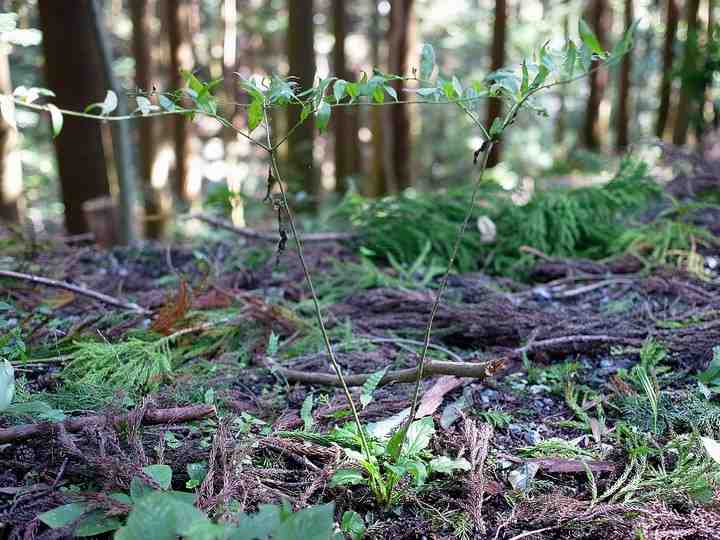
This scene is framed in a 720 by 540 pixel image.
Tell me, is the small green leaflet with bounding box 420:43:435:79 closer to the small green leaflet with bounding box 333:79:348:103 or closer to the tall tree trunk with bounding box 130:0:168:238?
the small green leaflet with bounding box 333:79:348:103

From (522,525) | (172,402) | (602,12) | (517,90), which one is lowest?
(522,525)

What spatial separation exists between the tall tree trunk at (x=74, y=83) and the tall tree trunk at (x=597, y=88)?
1064 cm

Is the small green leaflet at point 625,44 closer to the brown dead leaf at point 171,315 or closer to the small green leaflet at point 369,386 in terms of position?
the small green leaflet at point 369,386

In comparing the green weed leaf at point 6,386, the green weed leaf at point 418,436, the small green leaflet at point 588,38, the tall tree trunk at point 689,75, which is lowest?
the green weed leaf at point 418,436

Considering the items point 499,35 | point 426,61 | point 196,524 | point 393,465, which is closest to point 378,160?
point 499,35

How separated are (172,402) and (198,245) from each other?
8.26 ft

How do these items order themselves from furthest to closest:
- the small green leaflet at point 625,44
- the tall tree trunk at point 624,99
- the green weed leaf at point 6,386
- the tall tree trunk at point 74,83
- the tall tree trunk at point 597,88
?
the tall tree trunk at point 624,99 < the tall tree trunk at point 597,88 < the tall tree trunk at point 74,83 < the green weed leaf at point 6,386 < the small green leaflet at point 625,44

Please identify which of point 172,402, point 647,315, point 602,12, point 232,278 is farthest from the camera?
point 602,12

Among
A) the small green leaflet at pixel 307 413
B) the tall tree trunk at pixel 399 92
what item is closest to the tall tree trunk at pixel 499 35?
the tall tree trunk at pixel 399 92

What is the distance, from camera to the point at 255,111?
5.53 feet

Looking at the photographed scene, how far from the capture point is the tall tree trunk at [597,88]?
1329 cm

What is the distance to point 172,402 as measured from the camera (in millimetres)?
2236

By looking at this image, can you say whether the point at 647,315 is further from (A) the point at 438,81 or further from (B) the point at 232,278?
(B) the point at 232,278

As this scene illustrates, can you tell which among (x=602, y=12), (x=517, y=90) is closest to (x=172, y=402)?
(x=517, y=90)
